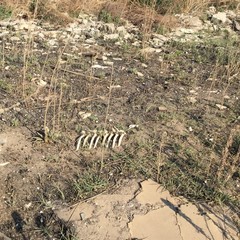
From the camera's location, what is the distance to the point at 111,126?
13.3 ft

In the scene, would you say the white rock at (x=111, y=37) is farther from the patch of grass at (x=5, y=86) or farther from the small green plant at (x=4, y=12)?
the patch of grass at (x=5, y=86)

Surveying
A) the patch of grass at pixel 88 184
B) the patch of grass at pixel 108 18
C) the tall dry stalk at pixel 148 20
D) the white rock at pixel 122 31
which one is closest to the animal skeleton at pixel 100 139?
the patch of grass at pixel 88 184

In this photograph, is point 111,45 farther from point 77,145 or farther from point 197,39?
point 77,145

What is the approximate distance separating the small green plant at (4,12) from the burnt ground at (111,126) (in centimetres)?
86

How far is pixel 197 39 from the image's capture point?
21.0ft

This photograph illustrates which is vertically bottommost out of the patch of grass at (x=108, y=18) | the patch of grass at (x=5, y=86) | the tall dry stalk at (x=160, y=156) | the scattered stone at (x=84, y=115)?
the patch of grass at (x=5, y=86)

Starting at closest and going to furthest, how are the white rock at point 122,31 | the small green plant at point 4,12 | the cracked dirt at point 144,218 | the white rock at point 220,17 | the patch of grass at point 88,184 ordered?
the cracked dirt at point 144,218
the patch of grass at point 88,184
the white rock at point 122,31
the small green plant at point 4,12
the white rock at point 220,17

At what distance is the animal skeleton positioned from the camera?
148 inches

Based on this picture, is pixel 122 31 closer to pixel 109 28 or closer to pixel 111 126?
pixel 109 28

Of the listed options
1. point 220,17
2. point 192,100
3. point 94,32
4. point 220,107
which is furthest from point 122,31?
point 220,107

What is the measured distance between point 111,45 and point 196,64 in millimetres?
1144

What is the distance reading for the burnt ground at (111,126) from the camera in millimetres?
3271

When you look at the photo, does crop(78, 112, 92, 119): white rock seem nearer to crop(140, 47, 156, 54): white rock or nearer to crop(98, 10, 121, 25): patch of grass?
crop(140, 47, 156, 54): white rock

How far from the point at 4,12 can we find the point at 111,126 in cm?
325
